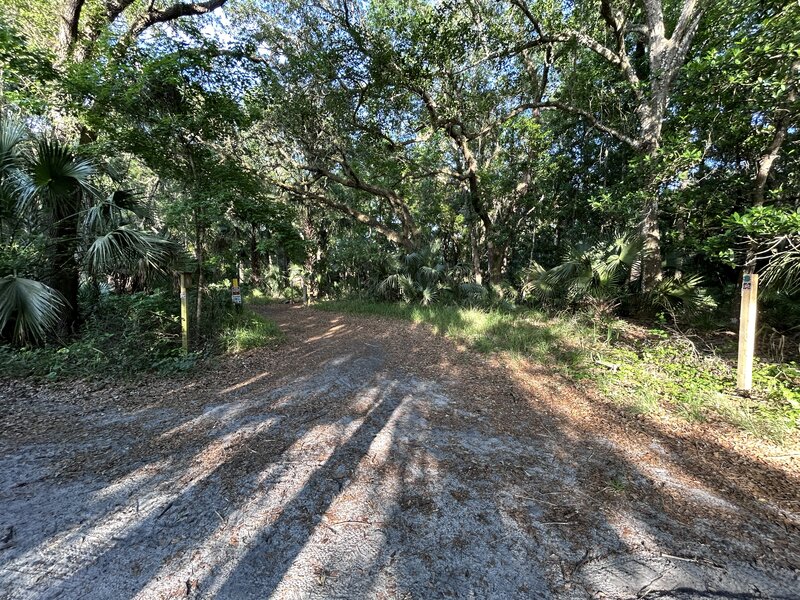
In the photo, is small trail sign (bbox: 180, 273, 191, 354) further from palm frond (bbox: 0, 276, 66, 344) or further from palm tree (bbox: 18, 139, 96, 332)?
palm tree (bbox: 18, 139, 96, 332)

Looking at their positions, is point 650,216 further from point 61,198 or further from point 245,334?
point 61,198

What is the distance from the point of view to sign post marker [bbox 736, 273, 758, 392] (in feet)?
12.3

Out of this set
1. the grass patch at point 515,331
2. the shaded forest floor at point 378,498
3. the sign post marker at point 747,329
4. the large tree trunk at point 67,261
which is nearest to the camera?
the shaded forest floor at point 378,498

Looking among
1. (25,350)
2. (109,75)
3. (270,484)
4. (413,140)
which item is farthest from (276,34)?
(270,484)

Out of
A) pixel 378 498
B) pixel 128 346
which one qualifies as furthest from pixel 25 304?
pixel 378 498

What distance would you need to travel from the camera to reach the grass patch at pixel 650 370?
11.5 ft

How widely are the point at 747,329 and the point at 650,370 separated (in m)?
1.23

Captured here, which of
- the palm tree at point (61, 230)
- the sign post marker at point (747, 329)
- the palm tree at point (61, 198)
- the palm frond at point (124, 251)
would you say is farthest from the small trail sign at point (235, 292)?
the sign post marker at point (747, 329)

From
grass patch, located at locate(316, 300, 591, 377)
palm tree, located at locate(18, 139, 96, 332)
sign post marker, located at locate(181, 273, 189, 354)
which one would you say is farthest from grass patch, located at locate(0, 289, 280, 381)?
grass patch, located at locate(316, 300, 591, 377)

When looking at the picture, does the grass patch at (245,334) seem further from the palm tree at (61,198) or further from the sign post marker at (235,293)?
the palm tree at (61,198)

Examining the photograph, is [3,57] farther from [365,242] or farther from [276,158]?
[365,242]

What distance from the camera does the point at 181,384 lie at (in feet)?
14.6

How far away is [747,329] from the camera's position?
3750 mm

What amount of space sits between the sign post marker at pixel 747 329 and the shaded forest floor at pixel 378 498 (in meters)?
1.15
